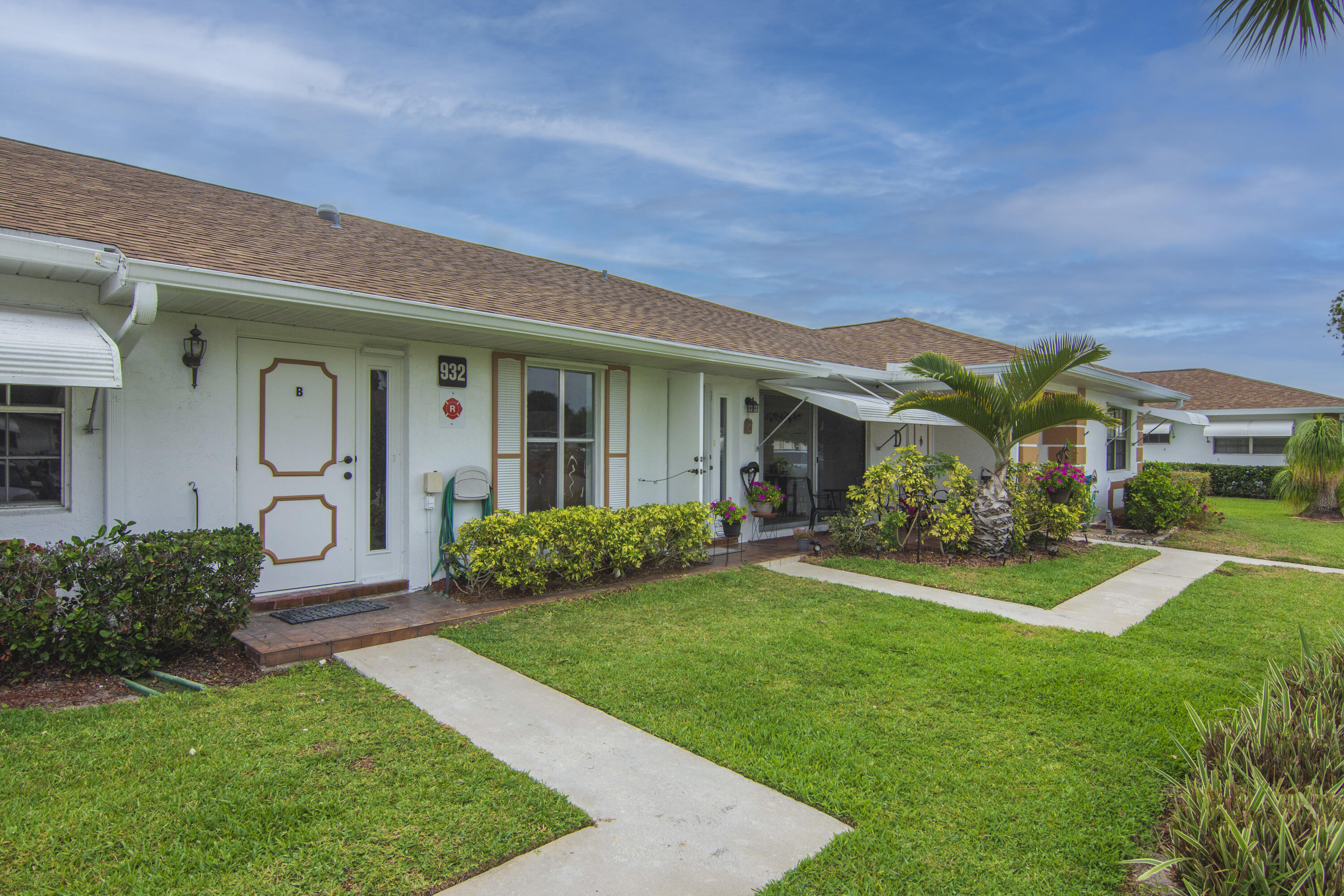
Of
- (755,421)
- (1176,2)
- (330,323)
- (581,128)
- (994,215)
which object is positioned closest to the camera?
(1176,2)

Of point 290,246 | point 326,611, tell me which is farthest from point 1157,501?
point 290,246

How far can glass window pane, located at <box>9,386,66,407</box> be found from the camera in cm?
462

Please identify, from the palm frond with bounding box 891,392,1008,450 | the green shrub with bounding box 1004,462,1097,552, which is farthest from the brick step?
the green shrub with bounding box 1004,462,1097,552

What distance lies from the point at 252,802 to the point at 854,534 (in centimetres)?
771

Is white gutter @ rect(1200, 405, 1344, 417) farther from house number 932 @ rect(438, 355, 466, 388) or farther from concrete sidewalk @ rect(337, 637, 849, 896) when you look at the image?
concrete sidewalk @ rect(337, 637, 849, 896)

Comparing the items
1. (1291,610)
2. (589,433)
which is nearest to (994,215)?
(1291,610)

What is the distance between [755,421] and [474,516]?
4775 mm

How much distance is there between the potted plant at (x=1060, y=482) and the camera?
977 centimetres

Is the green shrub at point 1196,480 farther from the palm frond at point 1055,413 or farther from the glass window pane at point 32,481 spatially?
the glass window pane at point 32,481

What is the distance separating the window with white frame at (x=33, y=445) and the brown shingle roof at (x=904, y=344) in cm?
977

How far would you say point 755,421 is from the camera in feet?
33.3

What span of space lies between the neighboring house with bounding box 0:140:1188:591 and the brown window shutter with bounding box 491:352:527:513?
2 centimetres

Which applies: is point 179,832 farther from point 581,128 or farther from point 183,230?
point 581,128

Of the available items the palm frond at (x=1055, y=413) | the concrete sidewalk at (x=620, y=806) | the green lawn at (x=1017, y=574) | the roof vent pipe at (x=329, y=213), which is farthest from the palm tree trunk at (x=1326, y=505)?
the roof vent pipe at (x=329, y=213)
